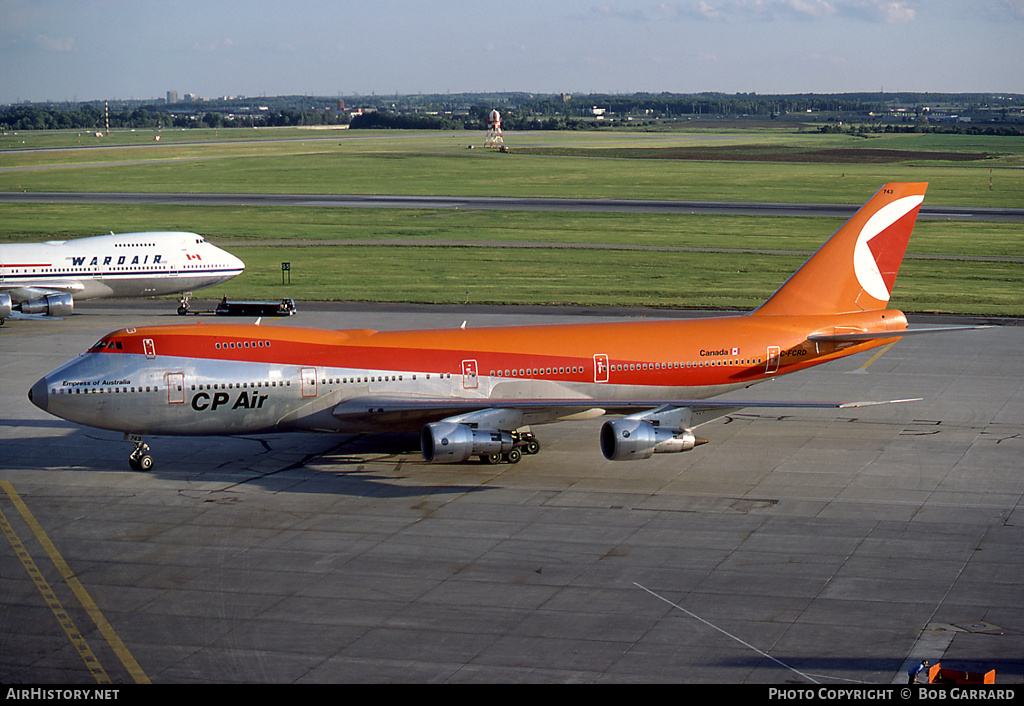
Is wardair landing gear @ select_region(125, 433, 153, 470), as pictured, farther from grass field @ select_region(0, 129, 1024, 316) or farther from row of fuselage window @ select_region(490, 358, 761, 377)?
grass field @ select_region(0, 129, 1024, 316)

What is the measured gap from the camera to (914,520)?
3198 cm

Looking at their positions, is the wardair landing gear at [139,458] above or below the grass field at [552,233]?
below

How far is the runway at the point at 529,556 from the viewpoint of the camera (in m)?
23.5

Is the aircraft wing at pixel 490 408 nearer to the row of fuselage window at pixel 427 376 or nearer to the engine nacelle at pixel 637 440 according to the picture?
the row of fuselage window at pixel 427 376

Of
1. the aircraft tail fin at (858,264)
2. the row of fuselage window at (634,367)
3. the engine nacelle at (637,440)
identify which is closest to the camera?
the engine nacelle at (637,440)

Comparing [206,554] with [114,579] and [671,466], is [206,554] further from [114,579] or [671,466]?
[671,466]

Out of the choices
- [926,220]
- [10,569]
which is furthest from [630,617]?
[926,220]

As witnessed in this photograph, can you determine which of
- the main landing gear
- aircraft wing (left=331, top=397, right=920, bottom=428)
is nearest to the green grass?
the main landing gear

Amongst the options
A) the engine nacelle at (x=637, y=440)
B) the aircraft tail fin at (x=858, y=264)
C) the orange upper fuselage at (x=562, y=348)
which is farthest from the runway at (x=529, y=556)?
the aircraft tail fin at (x=858, y=264)

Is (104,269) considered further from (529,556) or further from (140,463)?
Result: (529,556)

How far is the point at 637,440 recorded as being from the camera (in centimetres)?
3416

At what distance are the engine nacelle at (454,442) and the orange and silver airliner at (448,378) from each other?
0.15ft

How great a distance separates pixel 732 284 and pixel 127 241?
40.6m

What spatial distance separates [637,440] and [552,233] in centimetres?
7221
